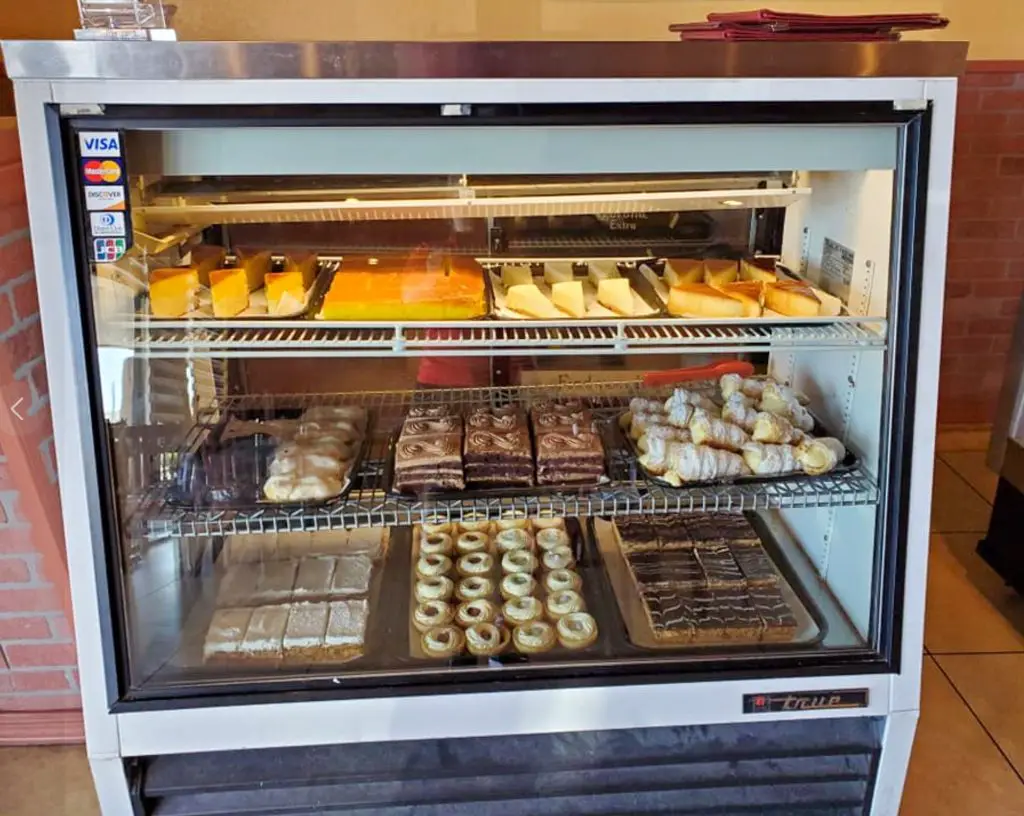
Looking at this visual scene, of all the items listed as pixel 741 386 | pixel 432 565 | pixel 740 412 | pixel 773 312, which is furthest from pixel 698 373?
pixel 432 565

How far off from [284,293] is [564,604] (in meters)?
0.74

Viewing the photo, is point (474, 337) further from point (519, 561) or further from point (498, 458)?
point (519, 561)

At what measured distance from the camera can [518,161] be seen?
1.37 meters

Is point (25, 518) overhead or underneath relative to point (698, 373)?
underneath

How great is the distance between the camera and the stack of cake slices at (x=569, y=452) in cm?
161

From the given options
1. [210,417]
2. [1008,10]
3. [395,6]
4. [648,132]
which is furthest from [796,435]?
[1008,10]

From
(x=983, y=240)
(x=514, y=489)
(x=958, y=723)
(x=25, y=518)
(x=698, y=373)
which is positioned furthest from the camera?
(x=983, y=240)

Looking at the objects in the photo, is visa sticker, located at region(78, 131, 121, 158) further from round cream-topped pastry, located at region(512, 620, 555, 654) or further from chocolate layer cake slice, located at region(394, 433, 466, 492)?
round cream-topped pastry, located at region(512, 620, 555, 654)

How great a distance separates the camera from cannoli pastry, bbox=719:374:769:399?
1.81m

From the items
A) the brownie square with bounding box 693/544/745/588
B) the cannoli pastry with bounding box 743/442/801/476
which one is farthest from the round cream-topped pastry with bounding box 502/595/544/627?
the cannoli pastry with bounding box 743/442/801/476

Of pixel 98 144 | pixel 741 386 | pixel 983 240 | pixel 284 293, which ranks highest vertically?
pixel 98 144

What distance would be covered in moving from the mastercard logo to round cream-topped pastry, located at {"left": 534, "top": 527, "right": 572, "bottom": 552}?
1045 millimetres

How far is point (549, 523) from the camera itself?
6.40ft

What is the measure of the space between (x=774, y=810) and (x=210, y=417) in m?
1.25
